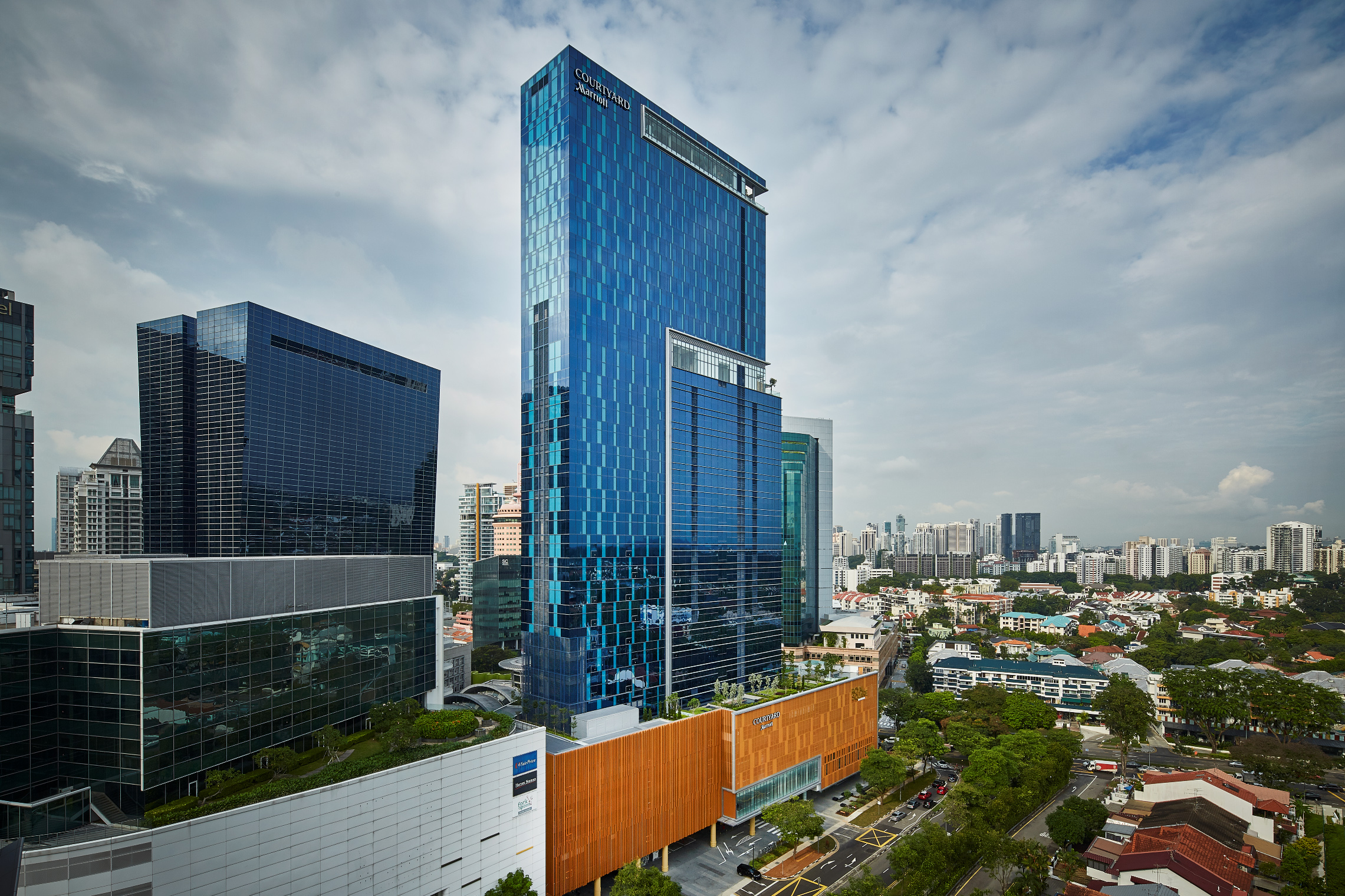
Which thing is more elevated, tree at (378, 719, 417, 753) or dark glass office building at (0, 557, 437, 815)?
dark glass office building at (0, 557, 437, 815)

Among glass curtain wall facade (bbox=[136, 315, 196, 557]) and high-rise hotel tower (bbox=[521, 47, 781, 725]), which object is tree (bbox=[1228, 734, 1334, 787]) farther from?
glass curtain wall facade (bbox=[136, 315, 196, 557])

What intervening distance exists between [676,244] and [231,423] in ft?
172

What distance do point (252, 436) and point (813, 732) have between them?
6425cm

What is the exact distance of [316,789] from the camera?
24.2 meters

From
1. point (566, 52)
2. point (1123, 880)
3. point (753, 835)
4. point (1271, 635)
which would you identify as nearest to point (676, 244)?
point (566, 52)

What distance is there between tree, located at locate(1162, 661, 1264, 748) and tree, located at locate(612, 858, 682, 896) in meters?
65.7

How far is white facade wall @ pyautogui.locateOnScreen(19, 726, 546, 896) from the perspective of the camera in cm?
2016

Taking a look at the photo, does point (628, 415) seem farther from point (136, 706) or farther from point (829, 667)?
point (829, 667)

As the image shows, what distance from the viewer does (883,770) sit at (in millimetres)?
49469

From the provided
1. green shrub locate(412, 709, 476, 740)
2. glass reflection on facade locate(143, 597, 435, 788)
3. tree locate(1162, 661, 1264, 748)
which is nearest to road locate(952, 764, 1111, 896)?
tree locate(1162, 661, 1264, 748)

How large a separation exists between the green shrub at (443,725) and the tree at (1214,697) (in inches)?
2973

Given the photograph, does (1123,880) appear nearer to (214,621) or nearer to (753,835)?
(753,835)

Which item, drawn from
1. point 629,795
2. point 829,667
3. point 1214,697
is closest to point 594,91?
point 629,795

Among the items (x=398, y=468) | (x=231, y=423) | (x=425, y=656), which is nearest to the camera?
(x=425, y=656)
